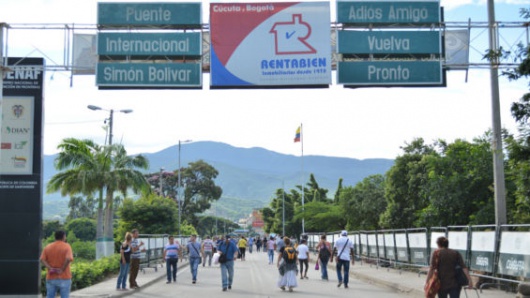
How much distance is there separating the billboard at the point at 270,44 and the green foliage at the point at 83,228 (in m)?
75.1

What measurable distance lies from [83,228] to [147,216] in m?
43.5

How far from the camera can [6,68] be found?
15953 mm

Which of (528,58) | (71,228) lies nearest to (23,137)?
(528,58)

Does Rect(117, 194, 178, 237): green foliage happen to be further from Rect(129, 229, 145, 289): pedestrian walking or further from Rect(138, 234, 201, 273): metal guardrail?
Rect(129, 229, 145, 289): pedestrian walking

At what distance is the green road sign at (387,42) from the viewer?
58.5ft

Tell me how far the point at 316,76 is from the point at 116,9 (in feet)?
17.9

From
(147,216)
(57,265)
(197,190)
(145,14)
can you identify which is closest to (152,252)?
(147,216)

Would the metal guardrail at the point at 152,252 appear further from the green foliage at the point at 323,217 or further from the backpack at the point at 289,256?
the green foliage at the point at 323,217

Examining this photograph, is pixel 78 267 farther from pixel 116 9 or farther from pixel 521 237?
pixel 521 237

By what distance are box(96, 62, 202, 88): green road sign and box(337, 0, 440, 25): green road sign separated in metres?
4.07

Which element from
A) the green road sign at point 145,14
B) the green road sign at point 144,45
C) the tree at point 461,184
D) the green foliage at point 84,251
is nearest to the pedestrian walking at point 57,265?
the green road sign at point 144,45

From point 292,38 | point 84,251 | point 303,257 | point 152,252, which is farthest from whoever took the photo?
point 84,251

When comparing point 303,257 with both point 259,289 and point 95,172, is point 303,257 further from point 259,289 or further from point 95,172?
point 95,172

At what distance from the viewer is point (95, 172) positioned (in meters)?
34.1
